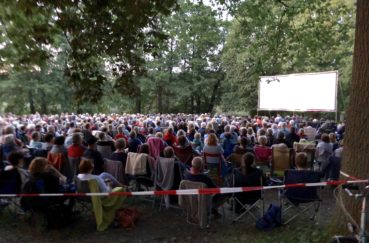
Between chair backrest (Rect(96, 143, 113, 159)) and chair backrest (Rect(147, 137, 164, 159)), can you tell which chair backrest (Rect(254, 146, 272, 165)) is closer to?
chair backrest (Rect(147, 137, 164, 159))

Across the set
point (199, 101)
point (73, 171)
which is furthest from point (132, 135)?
point (199, 101)

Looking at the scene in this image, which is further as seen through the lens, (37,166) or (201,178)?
(201,178)

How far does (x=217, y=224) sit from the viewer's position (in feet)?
21.8

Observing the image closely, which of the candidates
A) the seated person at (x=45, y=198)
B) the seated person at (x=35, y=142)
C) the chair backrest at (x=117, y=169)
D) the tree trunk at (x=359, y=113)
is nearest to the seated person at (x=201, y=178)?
the chair backrest at (x=117, y=169)

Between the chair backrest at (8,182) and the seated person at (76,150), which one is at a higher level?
the seated person at (76,150)

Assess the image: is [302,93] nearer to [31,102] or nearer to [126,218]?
[126,218]

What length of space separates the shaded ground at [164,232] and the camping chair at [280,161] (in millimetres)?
1595

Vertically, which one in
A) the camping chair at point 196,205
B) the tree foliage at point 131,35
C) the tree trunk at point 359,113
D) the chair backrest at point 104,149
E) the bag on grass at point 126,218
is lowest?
the bag on grass at point 126,218

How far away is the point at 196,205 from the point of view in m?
6.44

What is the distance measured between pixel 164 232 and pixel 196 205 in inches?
25.5

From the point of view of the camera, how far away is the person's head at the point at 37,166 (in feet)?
20.3

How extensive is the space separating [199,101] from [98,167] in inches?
1543

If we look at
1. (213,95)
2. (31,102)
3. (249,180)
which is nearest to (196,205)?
(249,180)

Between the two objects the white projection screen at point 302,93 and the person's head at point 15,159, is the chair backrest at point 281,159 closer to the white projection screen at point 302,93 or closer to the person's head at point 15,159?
the person's head at point 15,159
